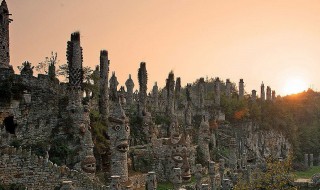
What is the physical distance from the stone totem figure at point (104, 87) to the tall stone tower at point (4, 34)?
10.3m

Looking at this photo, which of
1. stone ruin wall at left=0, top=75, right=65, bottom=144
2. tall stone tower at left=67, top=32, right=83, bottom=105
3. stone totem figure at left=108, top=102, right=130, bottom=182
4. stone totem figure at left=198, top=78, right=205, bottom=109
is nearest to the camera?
stone totem figure at left=108, top=102, right=130, bottom=182

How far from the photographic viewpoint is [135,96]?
65.0 meters

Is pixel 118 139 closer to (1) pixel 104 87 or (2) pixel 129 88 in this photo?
(1) pixel 104 87

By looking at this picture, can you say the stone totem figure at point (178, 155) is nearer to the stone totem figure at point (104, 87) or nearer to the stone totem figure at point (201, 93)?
the stone totem figure at point (104, 87)

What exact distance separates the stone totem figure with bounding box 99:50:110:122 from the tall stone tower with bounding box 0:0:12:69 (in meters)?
10.3

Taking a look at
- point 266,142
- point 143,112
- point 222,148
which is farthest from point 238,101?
point 143,112

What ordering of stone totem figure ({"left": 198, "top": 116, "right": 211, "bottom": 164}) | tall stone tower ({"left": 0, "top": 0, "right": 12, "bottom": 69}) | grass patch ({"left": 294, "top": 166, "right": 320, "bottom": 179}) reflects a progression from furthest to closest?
grass patch ({"left": 294, "top": 166, "right": 320, "bottom": 179}), stone totem figure ({"left": 198, "top": 116, "right": 211, "bottom": 164}), tall stone tower ({"left": 0, "top": 0, "right": 12, "bottom": 69})

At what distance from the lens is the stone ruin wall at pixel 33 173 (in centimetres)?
2022

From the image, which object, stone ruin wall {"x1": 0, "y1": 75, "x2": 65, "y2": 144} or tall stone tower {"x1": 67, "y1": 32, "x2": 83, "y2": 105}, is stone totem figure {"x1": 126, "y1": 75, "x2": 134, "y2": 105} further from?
tall stone tower {"x1": 67, "y1": 32, "x2": 83, "y2": 105}

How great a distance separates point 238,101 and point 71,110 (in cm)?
4225

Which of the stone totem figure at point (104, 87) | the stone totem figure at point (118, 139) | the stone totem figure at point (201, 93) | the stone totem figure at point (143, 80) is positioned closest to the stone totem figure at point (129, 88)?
the stone totem figure at point (143, 80)

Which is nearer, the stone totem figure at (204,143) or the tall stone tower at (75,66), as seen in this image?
the tall stone tower at (75,66)

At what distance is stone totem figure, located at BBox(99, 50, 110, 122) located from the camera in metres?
39.3

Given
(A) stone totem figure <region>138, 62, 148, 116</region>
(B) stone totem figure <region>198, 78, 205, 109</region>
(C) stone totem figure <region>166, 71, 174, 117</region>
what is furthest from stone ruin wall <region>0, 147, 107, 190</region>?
(B) stone totem figure <region>198, 78, 205, 109</region>
